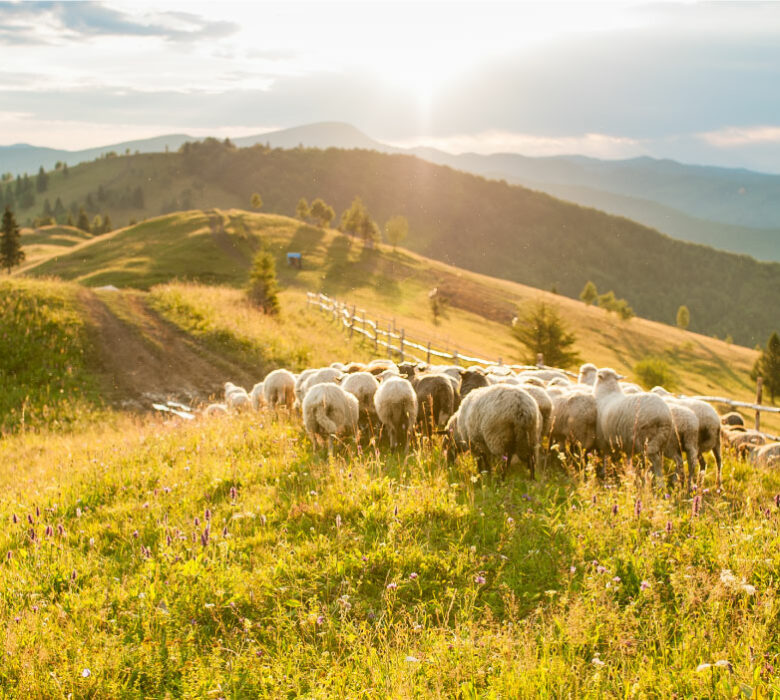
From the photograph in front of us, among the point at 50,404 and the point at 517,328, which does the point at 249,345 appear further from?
the point at 517,328

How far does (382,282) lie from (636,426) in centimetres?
6419

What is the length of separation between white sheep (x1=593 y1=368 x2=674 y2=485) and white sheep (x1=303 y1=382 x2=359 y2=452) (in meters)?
4.02

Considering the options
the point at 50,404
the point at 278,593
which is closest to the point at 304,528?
the point at 278,593

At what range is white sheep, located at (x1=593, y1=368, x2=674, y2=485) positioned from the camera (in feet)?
27.0

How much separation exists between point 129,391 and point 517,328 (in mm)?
27192

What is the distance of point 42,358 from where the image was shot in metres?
19.7

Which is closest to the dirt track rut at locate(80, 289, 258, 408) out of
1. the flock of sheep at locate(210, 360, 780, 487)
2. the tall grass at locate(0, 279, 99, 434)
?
the tall grass at locate(0, 279, 99, 434)

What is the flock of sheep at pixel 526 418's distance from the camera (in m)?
7.88

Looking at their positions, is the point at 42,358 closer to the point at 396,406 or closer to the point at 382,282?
the point at 396,406

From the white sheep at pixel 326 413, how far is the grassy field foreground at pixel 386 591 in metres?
2.16

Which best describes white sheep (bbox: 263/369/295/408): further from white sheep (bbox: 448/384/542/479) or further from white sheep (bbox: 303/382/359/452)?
white sheep (bbox: 448/384/542/479)

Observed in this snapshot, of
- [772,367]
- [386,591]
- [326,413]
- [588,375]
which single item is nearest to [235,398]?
[326,413]

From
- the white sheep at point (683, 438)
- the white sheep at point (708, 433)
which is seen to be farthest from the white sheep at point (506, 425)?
the white sheep at point (708, 433)

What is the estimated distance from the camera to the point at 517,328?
39969 millimetres
